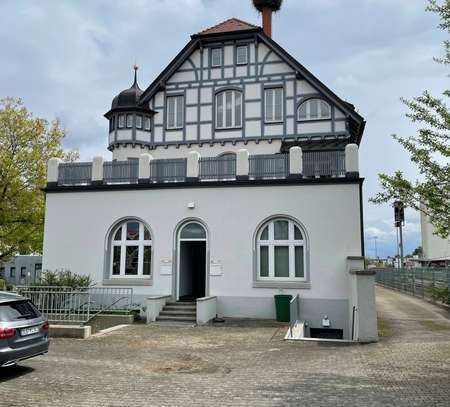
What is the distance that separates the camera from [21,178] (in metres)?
21.8

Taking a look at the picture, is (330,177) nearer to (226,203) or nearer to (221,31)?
(226,203)

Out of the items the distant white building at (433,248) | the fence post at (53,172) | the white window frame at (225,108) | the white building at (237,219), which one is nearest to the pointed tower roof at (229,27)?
the white building at (237,219)

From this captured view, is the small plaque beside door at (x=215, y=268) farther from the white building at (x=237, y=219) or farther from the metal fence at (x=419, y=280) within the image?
the metal fence at (x=419, y=280)

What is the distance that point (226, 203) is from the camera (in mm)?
16438

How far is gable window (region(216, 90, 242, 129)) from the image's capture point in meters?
21.4

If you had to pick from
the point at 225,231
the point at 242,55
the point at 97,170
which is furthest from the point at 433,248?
the point at 97,170

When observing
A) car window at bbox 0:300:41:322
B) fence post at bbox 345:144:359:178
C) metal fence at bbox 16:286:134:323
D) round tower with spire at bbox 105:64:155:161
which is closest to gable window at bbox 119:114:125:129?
round tower with spire at bbox 105:64:155:161

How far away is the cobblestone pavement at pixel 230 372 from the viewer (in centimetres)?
706

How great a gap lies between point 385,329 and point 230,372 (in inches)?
277

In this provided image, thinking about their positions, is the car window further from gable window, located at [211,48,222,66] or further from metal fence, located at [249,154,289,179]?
gable window, located at [211,48,222,66]

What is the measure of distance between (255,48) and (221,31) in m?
1.78

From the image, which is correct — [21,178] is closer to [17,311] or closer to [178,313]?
[178,313]

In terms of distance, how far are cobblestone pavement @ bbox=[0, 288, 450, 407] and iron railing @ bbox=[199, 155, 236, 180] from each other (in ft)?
18.8

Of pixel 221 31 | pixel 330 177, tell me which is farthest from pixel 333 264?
pixel 221 31
